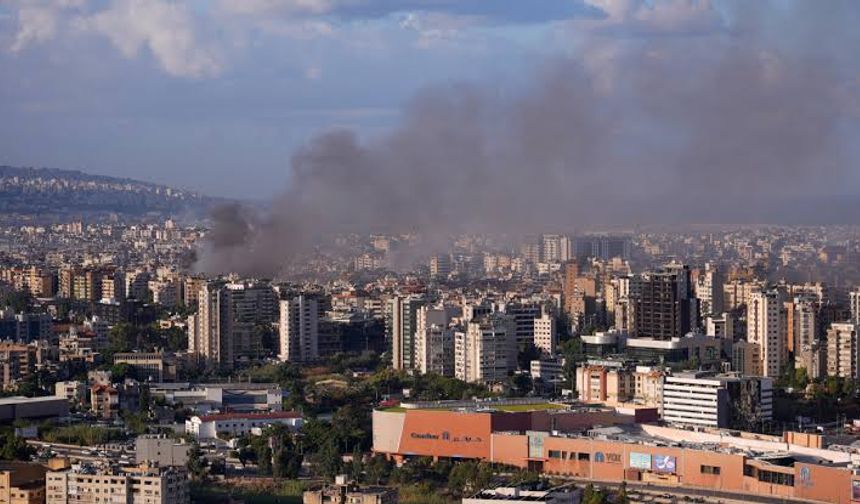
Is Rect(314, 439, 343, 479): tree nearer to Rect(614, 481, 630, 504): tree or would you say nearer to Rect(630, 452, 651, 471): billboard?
Rect(630, 452, 651, 471): billboard

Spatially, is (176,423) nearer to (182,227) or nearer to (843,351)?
(843,351)

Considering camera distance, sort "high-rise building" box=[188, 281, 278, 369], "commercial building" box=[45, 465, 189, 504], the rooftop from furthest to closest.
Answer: "high-rise building" box=[188, 281, 278, 369], the rooftop, "commercial building" box=[45, 465, 189, 504]

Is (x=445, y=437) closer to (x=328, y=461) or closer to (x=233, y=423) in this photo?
(x=328, y=461)

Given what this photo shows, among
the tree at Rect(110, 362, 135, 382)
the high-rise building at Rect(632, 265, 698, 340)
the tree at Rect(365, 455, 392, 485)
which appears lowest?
the tree at Rect(365, 455, 392, 485)

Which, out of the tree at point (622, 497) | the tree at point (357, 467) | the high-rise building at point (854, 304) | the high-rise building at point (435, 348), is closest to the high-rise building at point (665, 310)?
the high-rise building at point (854, 304)

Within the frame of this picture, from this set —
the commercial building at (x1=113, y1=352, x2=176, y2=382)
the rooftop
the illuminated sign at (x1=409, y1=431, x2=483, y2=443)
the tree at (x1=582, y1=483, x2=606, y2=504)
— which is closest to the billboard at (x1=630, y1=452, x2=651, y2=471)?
the tree at (x1=582, y1=483, x2=606, y2=504)

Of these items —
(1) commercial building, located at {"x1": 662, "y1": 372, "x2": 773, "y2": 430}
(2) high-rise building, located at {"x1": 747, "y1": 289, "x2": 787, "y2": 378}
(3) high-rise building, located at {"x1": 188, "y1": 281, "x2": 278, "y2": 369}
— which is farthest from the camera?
→ (3) high-rise building, located at {"x1": 188, "y1": 281, "x2": 278, "y2": 369}
